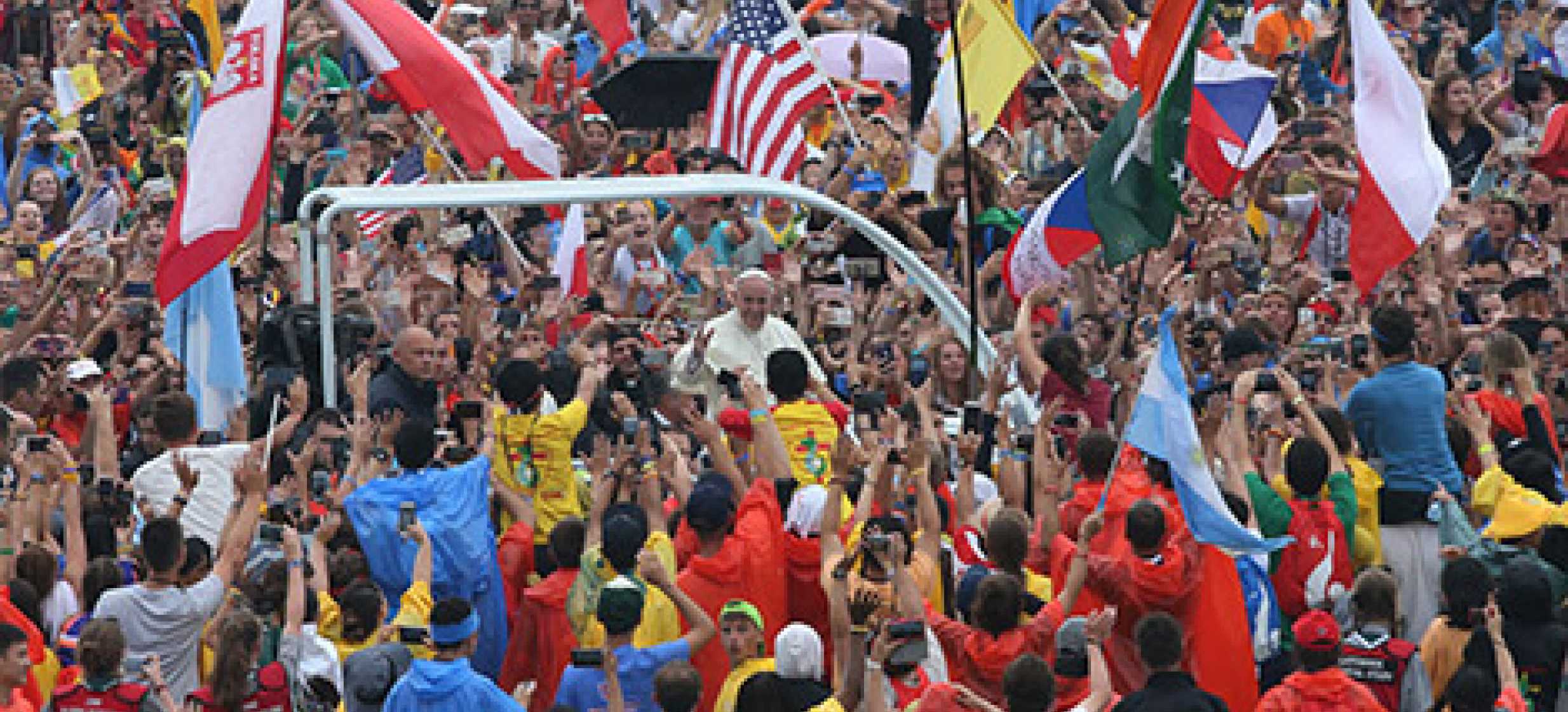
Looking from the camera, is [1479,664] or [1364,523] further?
[1364,523]

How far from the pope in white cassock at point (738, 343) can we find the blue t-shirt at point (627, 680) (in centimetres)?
408

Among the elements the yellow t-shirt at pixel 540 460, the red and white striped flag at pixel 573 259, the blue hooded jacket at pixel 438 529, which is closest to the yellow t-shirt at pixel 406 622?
the blue hooded jacket at pixel 438 529

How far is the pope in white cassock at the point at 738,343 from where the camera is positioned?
14.7 meters

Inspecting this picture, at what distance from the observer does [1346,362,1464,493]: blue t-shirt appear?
1294 cm

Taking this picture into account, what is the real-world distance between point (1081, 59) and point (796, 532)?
9.62m

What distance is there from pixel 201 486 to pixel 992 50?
6830 millimetres

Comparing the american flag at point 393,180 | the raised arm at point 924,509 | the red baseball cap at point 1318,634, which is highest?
the red baseball cap at point 1318,634

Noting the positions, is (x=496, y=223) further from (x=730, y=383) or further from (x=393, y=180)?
(x=730, y=383)

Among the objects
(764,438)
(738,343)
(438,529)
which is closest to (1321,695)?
(764,438)

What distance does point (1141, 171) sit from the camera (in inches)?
551

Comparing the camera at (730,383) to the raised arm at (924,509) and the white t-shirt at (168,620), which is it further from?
the white t-shirt at (168,620)

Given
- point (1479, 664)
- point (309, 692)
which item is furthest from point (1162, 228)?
point (309, 692)

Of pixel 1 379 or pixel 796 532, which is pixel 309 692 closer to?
pixel 796 532

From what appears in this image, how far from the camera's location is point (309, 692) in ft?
34.4
